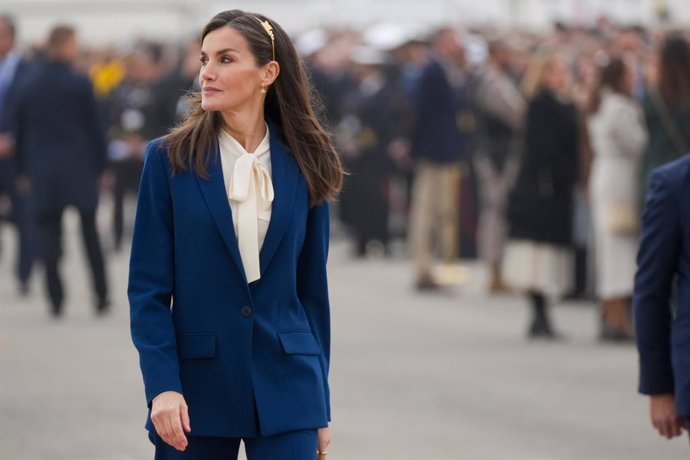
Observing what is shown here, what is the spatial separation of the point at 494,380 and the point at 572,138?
2714 millimetres

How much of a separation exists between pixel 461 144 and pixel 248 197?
470 inches

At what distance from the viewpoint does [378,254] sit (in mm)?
20125

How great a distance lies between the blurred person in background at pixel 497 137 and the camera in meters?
15.4

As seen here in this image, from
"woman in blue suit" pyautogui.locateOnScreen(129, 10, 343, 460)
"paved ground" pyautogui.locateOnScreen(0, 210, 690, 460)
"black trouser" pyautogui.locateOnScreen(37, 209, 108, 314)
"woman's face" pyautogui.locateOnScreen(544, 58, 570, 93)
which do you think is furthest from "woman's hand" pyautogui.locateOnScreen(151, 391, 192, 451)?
"black trouser" pyautogui.locateOnScreen(37, 209, 108, 314)

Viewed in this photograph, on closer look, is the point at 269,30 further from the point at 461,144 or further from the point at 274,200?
the point at 461,144

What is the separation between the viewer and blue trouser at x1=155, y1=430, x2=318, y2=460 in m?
4.43

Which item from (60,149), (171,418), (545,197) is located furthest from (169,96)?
(171,418)

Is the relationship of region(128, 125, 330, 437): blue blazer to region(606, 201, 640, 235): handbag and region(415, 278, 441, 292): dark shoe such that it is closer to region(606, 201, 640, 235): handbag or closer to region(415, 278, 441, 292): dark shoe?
region(606, 201, 640, 235): handbag

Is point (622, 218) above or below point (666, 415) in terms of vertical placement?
below

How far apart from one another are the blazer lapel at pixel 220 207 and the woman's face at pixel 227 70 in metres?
0.18

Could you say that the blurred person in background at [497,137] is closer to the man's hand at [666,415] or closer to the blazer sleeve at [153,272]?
the man's hand at [666,415]

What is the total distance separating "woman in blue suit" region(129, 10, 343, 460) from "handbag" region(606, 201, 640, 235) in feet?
25.3

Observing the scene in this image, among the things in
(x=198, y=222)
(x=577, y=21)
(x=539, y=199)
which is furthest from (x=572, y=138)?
(x=577, y=21)

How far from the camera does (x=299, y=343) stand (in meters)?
4.54
